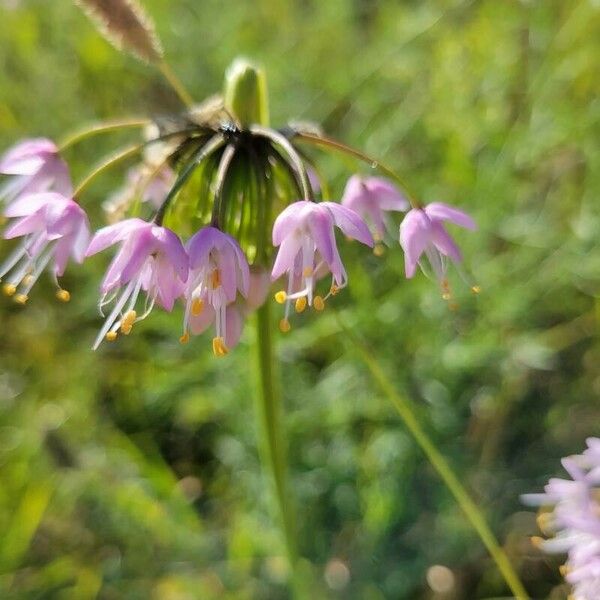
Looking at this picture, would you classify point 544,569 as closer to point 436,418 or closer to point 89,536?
point 436,418

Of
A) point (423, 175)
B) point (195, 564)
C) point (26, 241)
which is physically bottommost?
point (195, 564)

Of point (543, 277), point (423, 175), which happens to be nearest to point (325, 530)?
point (543, 277)

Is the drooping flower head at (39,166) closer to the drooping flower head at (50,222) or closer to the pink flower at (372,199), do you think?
the drooping flower head at (50,222)

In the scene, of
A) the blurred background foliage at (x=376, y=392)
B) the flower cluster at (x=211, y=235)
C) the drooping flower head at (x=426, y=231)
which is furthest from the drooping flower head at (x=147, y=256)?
the blurred background foliage at (x=376, y=392)

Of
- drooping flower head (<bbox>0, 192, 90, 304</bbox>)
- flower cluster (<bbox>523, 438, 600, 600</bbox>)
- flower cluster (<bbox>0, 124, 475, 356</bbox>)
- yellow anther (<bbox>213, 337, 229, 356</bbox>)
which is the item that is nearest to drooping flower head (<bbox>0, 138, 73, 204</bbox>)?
flower cluster (<bbox>0, 124, 475, 356</bbox>)

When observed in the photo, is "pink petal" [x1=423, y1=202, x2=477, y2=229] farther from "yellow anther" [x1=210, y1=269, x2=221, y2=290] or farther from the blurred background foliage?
the blurred background foliage

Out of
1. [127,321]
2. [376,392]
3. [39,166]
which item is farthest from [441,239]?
[376,392]
